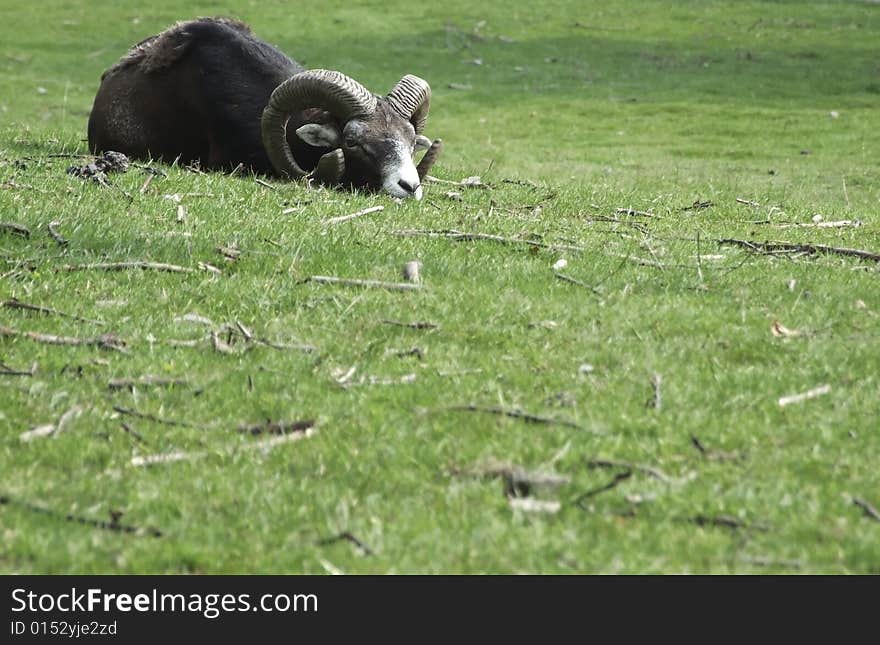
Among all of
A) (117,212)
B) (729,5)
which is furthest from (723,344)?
(729,5)

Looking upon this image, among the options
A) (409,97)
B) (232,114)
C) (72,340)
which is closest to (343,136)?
(409,97)

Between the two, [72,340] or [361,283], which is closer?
[72,340]

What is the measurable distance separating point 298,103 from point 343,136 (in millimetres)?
615

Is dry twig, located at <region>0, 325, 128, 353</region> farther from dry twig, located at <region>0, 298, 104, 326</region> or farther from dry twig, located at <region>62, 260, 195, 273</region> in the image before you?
dry twig, located at <region>62, 260, 195, 273</region>

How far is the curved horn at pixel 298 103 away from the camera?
43.3 ft

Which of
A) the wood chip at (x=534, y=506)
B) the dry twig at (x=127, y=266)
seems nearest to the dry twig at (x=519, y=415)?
the wood chip at (x=534, y=506)

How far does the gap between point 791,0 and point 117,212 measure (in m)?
36.9

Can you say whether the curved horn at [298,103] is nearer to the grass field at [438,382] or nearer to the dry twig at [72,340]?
the grass field at [438,382]

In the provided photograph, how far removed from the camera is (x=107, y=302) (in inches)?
302

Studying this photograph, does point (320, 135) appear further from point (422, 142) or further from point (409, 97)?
point (422, 142)

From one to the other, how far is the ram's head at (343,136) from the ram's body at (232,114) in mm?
13

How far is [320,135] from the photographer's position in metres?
13.5

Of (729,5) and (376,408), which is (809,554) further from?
(729,5)

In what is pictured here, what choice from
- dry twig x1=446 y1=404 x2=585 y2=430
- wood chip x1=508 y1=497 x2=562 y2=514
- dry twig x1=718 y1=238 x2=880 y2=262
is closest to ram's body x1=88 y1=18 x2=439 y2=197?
dry twig x1=718 y1=238 x2=880 y2=262
